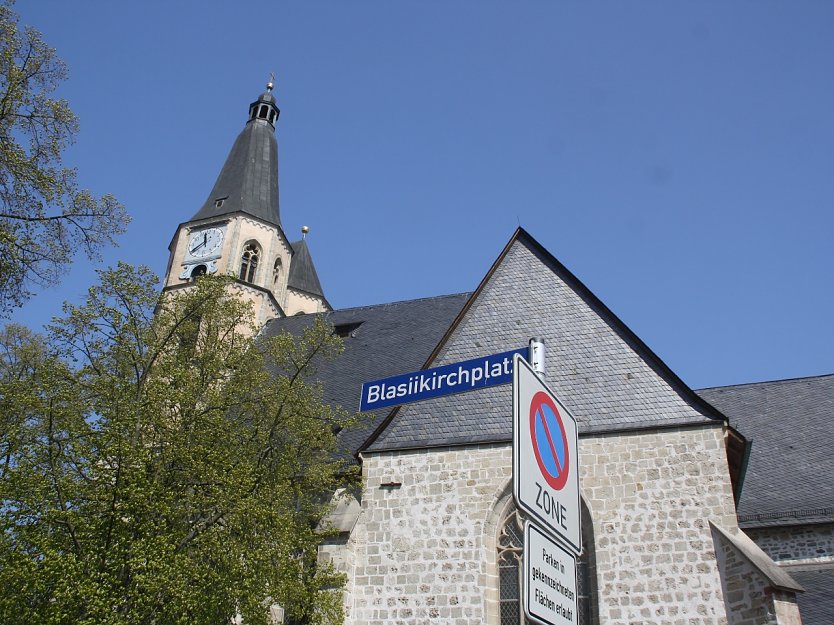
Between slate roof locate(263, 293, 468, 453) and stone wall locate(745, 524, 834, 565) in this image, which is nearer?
stone wall locate(745, 524, 834, 565)

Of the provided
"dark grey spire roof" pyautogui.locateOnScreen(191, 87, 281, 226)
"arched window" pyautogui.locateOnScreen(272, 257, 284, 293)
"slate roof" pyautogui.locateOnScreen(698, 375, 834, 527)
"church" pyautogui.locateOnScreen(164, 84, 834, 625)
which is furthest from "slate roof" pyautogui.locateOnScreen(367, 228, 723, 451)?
"dark grey spire roof" pyautogui.locateOnScreen(191, 87, 281, 226)

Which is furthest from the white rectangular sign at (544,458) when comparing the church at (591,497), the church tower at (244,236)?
the church tower at (244,236)

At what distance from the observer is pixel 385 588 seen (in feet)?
34.3

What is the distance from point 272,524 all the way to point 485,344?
4525 millimetres

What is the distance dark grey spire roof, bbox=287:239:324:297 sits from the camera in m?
31.2

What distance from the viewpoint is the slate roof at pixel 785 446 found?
43.1 feet

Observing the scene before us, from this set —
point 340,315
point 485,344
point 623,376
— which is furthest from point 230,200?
point 623,376

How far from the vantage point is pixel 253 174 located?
27.5 metres

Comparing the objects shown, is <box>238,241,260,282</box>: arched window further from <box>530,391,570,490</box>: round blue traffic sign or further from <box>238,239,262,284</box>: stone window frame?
<box>530,391,570,490</box>: round blue traffic sign

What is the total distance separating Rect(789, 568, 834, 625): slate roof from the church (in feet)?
0.13

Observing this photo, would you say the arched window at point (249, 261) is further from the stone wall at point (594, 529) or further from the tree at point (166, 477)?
the stone wall at point (594, 529)

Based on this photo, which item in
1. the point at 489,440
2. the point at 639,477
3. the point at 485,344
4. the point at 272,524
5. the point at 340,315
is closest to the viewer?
the point at 272,524

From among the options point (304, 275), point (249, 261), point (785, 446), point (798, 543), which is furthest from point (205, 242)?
point (798, 543)

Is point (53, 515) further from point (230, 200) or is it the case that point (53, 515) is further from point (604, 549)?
point (230, 200)
